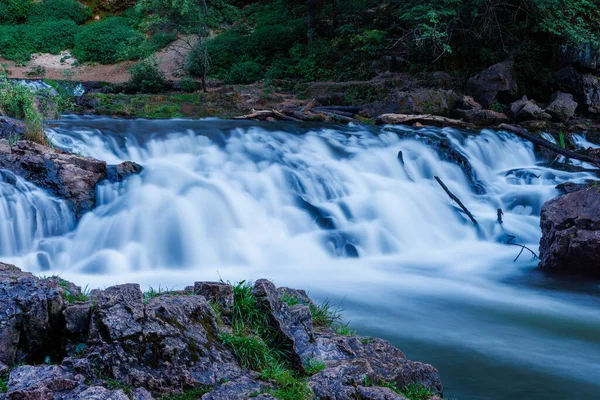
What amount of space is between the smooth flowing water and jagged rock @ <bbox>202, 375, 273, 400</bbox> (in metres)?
2.17

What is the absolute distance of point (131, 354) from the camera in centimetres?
334

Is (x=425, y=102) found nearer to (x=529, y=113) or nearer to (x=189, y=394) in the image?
(x=529, y=113)

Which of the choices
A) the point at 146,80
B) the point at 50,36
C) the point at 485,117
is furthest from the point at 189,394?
the point at 50,36

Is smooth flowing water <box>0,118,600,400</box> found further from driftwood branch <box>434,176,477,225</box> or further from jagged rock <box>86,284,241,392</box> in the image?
jagged rock <box>86,284,241,392</box>

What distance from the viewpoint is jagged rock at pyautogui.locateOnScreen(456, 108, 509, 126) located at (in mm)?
17531

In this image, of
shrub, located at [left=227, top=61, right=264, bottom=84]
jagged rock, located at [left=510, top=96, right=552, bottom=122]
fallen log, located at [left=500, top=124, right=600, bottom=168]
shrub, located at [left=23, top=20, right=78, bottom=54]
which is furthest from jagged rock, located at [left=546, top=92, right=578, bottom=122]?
shrub, located at [left=23, top=20, right=78, bottom=54]

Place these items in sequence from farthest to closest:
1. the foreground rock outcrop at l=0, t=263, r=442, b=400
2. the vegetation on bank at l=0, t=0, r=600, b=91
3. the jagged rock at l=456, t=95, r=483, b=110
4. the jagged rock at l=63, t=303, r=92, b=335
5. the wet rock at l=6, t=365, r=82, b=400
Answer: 1. the vegetation on bank at l=0, t=0, r=600, b=91
2. the jagged rock at l=456, t=95, r=483, b=110
3. the jagged rock at l=63, t=303, r=92, b=335
4. the foreground rock outcrop at l=0, t=263, r=442, b=400
5. the wet rock at l=6, t=365, r=82, b=400

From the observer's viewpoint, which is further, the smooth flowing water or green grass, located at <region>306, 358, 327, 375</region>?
the smooth flowing water

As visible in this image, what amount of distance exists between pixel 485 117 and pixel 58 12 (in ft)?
84.7

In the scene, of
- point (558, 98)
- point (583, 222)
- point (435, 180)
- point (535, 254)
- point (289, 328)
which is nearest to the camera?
point (289, 328)

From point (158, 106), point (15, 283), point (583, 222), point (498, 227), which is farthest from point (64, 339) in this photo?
point (158, 106)

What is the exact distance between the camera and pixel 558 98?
61.4 feet

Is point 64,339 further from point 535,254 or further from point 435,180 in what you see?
point 435,180

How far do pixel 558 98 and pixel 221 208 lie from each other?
12.8 meters
